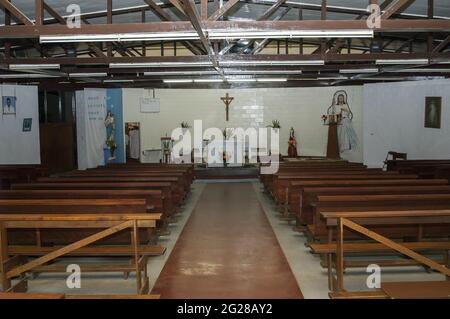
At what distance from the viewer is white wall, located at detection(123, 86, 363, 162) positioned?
14.1 m

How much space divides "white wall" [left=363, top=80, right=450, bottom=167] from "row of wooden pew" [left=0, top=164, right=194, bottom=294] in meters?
7.76

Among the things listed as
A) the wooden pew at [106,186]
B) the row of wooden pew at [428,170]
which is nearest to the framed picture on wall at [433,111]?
the row of wooden pew at [428,170]

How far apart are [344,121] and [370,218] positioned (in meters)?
10.2

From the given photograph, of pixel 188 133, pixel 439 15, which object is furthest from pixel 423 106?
pixel 188 133

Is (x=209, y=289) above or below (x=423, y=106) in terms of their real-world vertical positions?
below

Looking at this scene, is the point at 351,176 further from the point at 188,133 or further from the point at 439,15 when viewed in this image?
the point at 188,133

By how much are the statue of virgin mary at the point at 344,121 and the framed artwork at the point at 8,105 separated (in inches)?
358

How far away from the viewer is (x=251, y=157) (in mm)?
13750

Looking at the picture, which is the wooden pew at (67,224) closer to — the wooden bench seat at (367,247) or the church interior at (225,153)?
the church interior at (225,153)

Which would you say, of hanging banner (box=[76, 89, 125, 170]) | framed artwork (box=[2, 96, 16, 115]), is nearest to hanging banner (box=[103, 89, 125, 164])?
hanging banner (box=[76, 89, 125, 170])

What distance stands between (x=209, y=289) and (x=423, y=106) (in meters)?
9.75

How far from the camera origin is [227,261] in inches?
222

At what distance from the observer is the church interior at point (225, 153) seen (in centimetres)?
474

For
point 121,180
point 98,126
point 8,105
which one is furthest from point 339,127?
point 8,105
